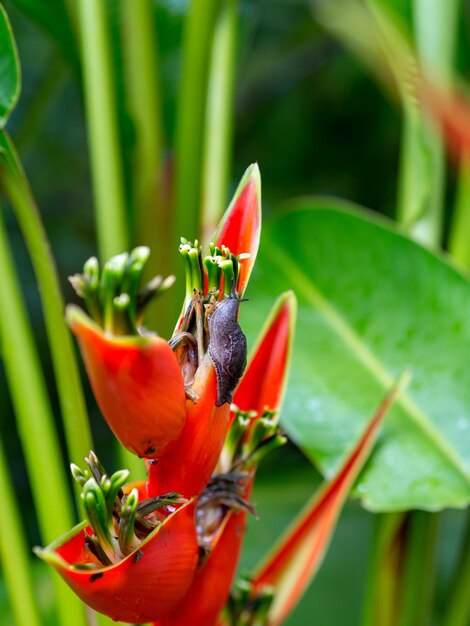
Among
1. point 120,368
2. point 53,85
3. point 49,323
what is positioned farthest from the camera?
point 53,85

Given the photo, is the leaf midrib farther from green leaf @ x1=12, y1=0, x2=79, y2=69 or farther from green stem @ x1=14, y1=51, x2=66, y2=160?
green stem @ x1=14, y1=51, x2=66, y2=160

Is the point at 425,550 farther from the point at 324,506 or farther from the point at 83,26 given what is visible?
the point at 83,26

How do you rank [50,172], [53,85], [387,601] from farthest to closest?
1. [50,172]
2. [53,85]
3. [387,601]

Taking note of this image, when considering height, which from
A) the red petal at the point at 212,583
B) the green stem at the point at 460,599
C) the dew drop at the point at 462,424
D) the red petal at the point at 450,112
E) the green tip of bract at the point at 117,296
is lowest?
the green stem at the point at 460,599

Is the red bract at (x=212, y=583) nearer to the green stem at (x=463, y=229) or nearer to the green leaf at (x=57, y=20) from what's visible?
the green stem at (x=463, y=229)

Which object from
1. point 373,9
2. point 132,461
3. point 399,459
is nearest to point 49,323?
point 132,461

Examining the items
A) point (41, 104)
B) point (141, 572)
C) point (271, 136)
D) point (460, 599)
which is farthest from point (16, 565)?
point (271, 136)

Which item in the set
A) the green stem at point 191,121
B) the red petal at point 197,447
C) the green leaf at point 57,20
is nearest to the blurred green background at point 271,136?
the green leaf at point 57,20

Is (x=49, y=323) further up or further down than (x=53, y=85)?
further down
